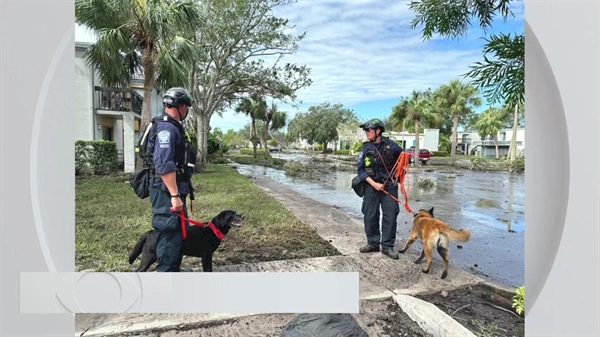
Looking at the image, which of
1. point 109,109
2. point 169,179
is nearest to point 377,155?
point 169,179

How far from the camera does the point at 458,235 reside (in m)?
2.69

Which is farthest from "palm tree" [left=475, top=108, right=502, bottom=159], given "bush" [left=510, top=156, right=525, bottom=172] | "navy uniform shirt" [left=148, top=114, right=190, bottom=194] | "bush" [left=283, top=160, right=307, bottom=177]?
"navy uniform shirt" [left=148, top=114, right=190, bottom=194]

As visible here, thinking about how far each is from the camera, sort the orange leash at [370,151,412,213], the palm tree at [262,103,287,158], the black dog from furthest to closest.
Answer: the palm tree at [262,103,287,158] < the orange leash at [370,151,412,213] < the black dog

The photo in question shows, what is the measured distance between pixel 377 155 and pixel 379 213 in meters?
0.62

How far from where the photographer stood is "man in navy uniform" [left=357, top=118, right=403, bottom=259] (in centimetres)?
282

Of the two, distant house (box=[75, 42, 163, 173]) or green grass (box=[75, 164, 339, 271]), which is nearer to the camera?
distant house (box=[75, 42, 163, 173])

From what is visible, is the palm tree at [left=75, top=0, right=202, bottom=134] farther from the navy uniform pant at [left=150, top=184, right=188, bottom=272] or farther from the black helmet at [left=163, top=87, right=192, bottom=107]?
the navy uniform pant at [left=150, top=184, right=188, bottom=272]

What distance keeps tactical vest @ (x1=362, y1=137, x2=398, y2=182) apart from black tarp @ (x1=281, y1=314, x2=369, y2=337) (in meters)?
1.36

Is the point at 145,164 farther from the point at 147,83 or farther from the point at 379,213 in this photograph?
the point at 379,213

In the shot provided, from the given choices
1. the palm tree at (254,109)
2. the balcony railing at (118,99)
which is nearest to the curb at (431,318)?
the palm tree at (254,109)

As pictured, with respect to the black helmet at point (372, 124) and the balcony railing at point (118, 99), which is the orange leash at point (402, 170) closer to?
the black helmet at point (372, 124)

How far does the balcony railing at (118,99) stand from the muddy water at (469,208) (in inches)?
55.1

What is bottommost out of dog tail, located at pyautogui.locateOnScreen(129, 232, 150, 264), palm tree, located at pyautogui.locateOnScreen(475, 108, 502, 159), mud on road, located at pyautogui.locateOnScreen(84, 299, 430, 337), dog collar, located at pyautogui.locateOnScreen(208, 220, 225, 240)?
mud on road, located at pyautogui.locateOnScreen(84, 299, 430, 337)
